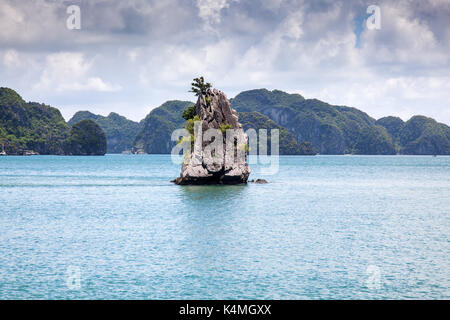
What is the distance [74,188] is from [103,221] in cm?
3200

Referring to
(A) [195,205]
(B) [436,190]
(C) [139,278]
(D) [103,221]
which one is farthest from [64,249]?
(B) [436,190]

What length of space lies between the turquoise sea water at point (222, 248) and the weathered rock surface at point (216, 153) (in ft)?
41.0

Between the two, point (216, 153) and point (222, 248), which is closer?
point (222, 248)

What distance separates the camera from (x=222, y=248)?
29.7m

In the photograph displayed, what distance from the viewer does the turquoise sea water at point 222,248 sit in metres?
21.8

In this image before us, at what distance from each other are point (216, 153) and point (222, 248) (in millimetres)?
37208

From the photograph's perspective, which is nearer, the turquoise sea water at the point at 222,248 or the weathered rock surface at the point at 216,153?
the turquoise sea water at the point at 222,248

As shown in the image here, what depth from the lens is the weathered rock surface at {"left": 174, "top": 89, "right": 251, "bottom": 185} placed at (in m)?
66.5

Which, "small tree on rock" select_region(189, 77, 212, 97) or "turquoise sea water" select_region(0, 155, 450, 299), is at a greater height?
"small tree on rock" select_region(189, 77, 212, 97)

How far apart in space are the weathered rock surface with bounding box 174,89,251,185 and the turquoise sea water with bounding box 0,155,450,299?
12.5 m

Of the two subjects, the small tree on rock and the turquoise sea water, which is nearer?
the turquoise sea water

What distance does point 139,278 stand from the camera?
75.7ft
